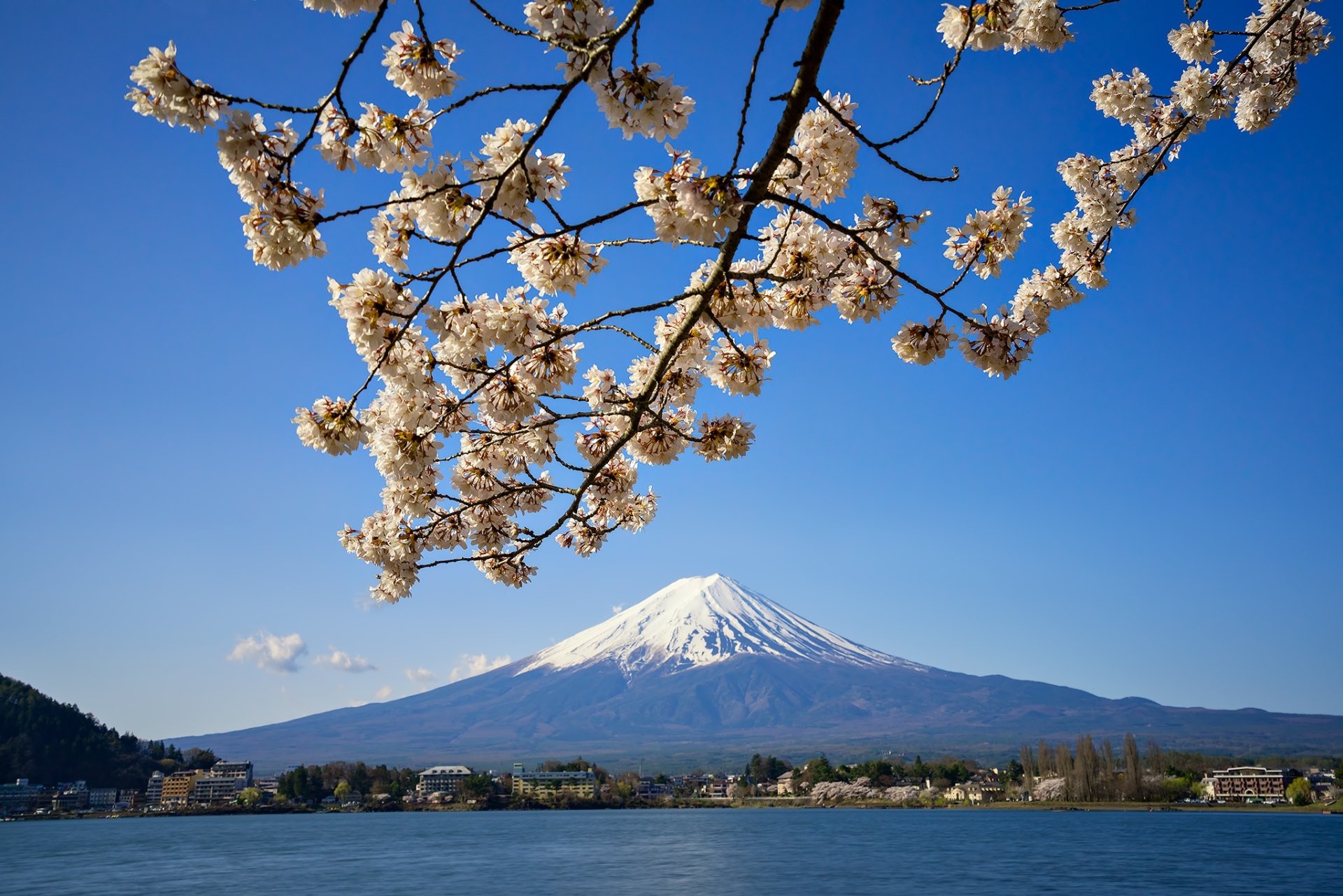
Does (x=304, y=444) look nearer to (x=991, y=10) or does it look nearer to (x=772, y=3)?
(x=772, y=3)

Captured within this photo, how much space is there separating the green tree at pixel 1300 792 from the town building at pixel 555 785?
6943cm

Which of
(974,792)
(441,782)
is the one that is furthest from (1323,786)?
(441,782)

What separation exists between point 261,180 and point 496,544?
1934 millimetres

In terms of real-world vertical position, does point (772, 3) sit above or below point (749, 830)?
above

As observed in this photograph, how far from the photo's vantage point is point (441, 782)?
345 feet

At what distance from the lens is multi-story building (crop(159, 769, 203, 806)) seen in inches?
3809

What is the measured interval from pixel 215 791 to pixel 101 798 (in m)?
11.2

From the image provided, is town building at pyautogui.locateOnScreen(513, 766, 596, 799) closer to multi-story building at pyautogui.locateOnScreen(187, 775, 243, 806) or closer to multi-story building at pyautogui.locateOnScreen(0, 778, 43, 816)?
multi-story building at pyautogui.locateOnScreen(187, 775, 243, 806)

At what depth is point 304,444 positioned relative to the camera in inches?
108

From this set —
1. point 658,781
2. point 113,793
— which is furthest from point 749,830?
point 113,793

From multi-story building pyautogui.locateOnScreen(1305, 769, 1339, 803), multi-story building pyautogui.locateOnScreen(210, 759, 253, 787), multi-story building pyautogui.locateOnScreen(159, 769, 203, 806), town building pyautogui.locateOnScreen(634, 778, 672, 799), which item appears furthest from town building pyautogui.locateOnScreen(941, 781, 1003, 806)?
multi-story building pyautogui.locateOnScreen(159, 769, 203, 806)

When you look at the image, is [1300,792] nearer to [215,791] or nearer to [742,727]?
[215,791]

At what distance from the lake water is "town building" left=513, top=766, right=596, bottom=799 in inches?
591

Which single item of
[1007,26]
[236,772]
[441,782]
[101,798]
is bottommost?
[441,782]
